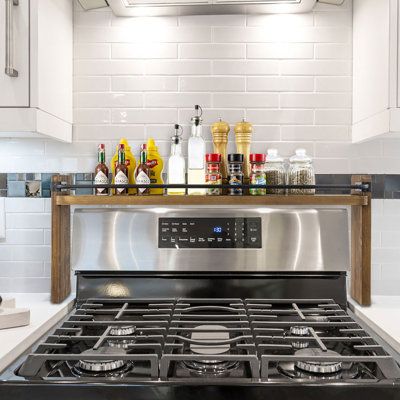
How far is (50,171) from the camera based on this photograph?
6.02 ft

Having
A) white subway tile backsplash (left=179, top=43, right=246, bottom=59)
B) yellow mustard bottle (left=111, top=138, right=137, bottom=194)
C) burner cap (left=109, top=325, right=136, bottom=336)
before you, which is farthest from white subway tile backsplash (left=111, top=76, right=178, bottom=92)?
burner cap (left=109, top=325, right=136, bottom=336)

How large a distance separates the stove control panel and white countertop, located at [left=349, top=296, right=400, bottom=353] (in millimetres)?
392

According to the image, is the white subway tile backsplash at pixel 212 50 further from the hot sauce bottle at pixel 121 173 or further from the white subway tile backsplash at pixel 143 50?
the hot sauce bottle at pixel 121 173

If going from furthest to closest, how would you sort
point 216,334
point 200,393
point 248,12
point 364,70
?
point 248,12 < point 364,70 < point 216,334 < point 200,393

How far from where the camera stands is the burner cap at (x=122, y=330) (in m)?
1.30

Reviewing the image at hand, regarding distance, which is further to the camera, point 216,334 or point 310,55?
point 310,55

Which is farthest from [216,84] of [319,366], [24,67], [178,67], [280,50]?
[319,366]

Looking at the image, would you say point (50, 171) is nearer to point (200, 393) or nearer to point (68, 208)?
point (68, 208)

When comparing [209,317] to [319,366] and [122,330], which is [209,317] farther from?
[319,366]

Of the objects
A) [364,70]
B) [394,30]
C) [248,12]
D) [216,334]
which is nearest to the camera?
[216,334]

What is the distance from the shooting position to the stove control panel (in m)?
1.66

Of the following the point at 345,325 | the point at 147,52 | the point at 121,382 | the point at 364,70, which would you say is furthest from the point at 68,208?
the point at 364,70

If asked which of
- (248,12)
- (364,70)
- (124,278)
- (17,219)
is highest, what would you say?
(248,12)

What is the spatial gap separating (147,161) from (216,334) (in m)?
0.68
